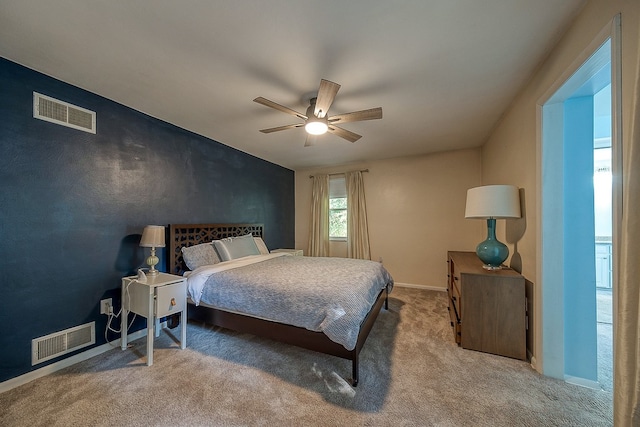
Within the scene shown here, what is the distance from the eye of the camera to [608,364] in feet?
6.37

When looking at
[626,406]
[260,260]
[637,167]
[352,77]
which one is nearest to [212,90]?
[352,77]

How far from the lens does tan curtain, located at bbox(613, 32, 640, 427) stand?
0.87m

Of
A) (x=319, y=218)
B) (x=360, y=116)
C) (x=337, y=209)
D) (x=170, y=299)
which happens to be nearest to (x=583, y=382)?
(x=360, y=116)

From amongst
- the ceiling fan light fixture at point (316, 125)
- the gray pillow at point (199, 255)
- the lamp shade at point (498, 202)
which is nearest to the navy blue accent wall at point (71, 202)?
the gray pillow at point (199, 255)

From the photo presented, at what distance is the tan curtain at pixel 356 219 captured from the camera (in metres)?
4.66

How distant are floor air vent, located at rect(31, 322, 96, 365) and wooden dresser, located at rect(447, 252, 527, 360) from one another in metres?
3.43

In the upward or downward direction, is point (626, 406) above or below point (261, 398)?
above

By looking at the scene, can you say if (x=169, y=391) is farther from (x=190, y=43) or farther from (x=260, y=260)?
(x=190, y=43)

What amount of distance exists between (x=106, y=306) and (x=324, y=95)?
278 cm

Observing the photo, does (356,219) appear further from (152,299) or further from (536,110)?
(152,299)

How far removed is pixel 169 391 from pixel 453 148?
4.67m

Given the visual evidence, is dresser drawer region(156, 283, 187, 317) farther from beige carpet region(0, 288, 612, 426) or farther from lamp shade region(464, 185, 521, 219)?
lamp shade region(464, 185, 521, 219)

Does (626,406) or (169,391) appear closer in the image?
(626,406)

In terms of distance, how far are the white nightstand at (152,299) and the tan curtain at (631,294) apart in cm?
285
